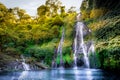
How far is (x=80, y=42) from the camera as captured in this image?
21.6 meters

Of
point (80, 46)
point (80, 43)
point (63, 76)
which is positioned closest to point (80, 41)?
point (80, 43)

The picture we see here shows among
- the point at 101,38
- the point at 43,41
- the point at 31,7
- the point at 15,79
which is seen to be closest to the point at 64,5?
the point at 31,7

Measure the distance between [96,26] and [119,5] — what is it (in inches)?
115

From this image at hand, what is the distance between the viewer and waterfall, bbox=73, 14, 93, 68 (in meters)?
19.7

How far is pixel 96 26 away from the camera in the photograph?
21.7m

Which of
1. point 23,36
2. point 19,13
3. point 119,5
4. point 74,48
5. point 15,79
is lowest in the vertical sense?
point 15,79

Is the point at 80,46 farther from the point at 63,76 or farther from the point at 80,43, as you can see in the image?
the point at 63,76

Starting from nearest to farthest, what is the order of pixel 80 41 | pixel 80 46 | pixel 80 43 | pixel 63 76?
pixel 63 76, pixel 80 46, pixel 80 43, pixel 80 41

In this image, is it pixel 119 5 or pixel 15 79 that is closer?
pixel 15 79

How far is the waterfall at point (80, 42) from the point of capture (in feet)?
64.7

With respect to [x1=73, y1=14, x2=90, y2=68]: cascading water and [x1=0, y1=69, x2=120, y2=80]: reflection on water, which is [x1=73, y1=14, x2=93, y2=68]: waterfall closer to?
[x1=73, y1=14, x2=90, y2=68]: cascading water

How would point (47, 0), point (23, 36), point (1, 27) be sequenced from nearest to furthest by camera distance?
point (1, 27) < point (23, 36) < point (47, 0)

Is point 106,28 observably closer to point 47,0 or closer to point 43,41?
point 43,41

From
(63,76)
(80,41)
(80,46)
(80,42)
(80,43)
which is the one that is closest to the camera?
(63,76)
